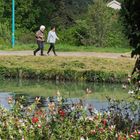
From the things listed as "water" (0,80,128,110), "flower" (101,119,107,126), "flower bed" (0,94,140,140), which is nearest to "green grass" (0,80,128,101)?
"water" (0,80,128,110)

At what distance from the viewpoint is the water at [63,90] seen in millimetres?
18647

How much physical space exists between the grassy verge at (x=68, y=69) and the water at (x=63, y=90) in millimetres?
969

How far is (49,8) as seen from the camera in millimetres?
63125

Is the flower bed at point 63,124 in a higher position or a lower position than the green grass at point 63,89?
higher

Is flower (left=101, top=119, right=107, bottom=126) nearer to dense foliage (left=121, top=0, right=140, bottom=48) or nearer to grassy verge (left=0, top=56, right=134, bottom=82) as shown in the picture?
dense foliage (left=121, top=0, right=140, bottom=48)

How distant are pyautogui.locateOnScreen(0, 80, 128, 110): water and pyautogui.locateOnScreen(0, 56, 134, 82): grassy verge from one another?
969mm

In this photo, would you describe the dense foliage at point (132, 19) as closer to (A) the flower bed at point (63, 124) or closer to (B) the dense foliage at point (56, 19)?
(A) the flower bed at point (63, 124)

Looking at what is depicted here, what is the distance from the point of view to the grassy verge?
23828mm

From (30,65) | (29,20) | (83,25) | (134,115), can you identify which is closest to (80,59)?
(30,65)

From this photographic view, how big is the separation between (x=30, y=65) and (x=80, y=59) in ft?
8.07

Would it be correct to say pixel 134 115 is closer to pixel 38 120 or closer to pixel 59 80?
pixel 38 120

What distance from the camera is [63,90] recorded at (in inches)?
808

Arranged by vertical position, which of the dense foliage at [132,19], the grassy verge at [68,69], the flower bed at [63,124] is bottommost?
the grassy verge at [68,69]

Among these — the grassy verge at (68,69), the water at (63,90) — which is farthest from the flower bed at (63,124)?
the grassy verge at (68,69)
